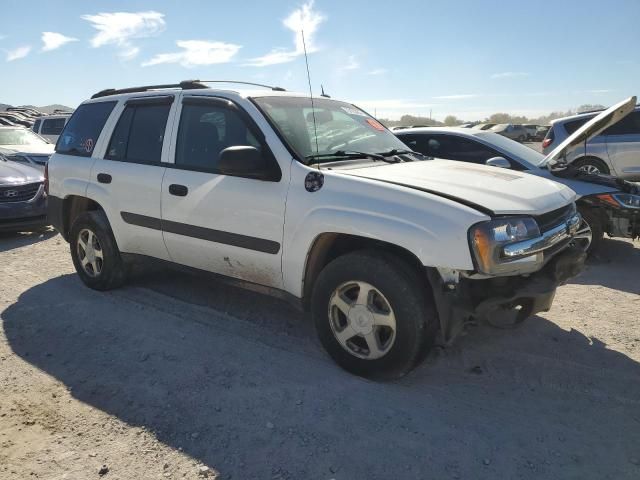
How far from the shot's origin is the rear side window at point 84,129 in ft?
15.9

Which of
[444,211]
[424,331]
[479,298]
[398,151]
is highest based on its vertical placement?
[398,151]

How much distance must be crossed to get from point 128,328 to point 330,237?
76.2 inches

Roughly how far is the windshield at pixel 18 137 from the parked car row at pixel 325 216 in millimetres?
7603

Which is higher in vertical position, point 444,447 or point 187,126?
point 187,126

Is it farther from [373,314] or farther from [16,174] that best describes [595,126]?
[16,174]

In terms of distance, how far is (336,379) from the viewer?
10.8ft

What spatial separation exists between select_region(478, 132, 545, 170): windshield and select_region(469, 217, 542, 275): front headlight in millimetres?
3718

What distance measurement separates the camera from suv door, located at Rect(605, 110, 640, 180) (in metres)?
9.54

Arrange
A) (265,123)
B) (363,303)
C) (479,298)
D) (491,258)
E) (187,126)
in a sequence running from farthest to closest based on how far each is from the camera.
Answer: (187,126) < (265,123) < (363,303) < (479,298) < (491,258)

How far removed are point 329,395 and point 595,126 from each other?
417 centimetres

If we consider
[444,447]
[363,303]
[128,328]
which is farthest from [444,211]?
[128,328]

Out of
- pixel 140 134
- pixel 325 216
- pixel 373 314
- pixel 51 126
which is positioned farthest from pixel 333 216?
pixel 51 126

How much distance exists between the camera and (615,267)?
5727 mm

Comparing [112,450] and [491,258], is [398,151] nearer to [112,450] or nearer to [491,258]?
[491,258]
